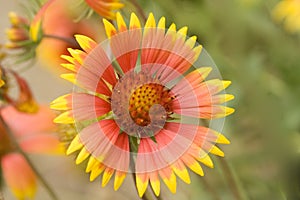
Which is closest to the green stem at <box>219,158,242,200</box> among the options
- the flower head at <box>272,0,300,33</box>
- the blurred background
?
the blurred background

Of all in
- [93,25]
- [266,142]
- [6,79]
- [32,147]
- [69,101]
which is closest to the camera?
[69,101]

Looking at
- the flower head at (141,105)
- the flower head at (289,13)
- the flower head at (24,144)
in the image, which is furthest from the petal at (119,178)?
the flower head at (289,13)

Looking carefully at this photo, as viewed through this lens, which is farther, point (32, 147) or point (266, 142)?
point (266, 142)

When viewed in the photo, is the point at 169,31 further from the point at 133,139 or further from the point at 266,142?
the point at 266,142

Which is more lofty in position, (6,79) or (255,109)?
(255,109)

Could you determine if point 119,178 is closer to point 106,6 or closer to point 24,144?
point 106,6

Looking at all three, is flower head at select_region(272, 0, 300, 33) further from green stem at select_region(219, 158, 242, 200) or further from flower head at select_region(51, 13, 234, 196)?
flower head at select_region(51, 13, 234, 196)

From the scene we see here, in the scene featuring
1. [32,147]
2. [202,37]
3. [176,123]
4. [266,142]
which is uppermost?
[202,37]

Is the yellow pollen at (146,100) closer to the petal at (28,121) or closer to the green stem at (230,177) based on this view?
the green stem at (230,177)

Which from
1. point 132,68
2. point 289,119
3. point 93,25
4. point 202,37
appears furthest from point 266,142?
point 132,68
